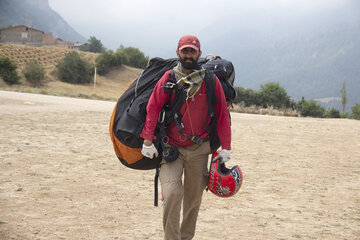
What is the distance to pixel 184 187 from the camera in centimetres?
A: 381

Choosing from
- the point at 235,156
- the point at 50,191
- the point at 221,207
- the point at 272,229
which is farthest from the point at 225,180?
the point at 235,156

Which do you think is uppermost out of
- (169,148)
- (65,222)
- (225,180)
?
(169,148)

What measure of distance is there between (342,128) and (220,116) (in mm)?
12579

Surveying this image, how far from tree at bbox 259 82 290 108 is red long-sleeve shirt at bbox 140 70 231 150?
4051 cm

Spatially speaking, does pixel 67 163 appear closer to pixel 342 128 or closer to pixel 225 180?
pixel 225 180

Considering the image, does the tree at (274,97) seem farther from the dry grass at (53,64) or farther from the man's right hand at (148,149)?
the man's right hand at (148,149)

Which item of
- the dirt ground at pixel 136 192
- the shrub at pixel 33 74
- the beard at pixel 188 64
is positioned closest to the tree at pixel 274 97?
the shrub at pixel 33 74

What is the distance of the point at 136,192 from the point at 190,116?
9.28 ft

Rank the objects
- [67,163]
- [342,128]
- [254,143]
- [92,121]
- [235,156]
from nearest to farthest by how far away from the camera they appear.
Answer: [67,163] < [235,156] < [254,143] < [92,121] < [342,128]

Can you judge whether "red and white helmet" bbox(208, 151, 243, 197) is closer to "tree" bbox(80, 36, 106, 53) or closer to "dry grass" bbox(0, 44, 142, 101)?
"dry grass" bbox(0, 44, 142, 101)

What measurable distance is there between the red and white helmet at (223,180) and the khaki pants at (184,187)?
5.8 inches

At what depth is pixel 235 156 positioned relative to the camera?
9.02 meters

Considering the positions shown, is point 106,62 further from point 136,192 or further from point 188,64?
point 188,64

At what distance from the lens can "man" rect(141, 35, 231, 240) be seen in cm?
336
